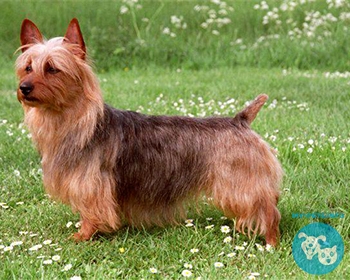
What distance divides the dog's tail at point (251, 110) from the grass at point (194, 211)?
0.79 metres

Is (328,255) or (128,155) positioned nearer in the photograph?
(328,255)

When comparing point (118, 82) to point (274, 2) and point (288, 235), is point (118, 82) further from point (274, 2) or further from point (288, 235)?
point (288, 235)

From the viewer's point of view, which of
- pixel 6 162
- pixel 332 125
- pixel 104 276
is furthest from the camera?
pixel 332 125

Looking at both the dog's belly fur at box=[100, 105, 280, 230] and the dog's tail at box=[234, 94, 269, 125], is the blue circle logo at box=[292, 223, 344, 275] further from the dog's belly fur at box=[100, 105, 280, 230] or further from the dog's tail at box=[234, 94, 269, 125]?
the dog's tail at box=[234, 94, 269, 125]

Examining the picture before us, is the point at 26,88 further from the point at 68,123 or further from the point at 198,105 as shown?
the point at 198,105

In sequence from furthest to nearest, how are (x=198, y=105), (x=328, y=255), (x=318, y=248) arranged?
(x=198, y=105) → (x=318, y=248) → (x=328, y=255)

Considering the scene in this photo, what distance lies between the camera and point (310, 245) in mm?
4305

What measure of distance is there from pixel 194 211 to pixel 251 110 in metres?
0.98

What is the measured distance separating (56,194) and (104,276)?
2.52 ft

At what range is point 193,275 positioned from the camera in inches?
156

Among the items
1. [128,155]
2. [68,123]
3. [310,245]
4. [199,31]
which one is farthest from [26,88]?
[199,31]

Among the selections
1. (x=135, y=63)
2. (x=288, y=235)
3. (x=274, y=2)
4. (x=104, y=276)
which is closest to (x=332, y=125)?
(x=288, y=235)

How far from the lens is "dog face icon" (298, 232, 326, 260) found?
421 cm

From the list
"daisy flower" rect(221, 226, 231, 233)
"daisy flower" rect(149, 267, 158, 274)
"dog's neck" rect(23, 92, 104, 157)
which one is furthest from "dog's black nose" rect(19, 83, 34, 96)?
"daisy flower" rect(221, 226, 231, 233)
